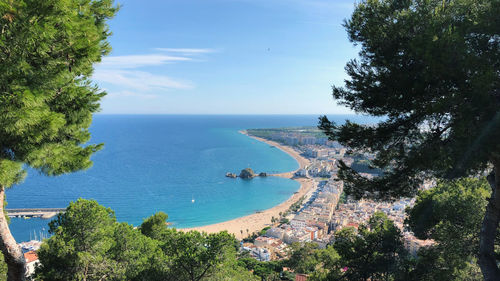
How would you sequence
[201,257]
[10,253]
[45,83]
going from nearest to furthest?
[45,83]
[10,253]
[201,257]

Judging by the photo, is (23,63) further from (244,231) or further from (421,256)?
(244,231)

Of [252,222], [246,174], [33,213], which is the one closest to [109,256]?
[252,222]

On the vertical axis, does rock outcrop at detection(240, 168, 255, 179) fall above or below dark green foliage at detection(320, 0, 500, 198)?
below

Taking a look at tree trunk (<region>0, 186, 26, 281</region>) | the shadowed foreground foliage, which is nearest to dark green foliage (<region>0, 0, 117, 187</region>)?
tree trunk (<region>0, 186, 26, 281</region>)

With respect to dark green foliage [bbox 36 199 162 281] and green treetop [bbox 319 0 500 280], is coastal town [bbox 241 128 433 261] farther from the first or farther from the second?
dark green foliage [bbox 36 199 162 281]

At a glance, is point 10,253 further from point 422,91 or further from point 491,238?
point 491,238

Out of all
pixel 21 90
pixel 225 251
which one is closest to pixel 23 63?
pixel 21 90

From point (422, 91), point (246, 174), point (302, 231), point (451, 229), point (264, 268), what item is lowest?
point (302, 231)
